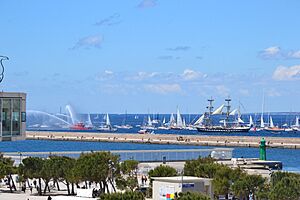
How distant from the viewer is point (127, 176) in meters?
53.1

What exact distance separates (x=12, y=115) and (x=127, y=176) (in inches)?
829

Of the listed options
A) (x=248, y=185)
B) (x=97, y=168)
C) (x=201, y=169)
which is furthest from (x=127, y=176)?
(x=248, y=185)

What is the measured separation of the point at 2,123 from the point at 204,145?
357ft

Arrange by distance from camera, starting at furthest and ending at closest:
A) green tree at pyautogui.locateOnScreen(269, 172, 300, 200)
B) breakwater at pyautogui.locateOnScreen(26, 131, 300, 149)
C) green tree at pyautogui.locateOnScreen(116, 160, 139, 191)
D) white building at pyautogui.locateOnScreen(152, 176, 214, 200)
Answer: breakwater at pyautogui.locateOnScreen(26, 131, 300, 149) < green tree at pyautogui.locateOnScreen(116, 160, 139, 191) < white building at pyautogui.locateOnScreen(152, 176, 214, 200) < green tree at pyautogui.locateOnScreen(269, 172, 300, 200)

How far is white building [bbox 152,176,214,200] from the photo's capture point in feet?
131

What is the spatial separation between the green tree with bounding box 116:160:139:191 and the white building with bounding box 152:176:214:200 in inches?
233

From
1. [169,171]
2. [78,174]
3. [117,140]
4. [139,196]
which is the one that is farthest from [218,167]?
[117,140]

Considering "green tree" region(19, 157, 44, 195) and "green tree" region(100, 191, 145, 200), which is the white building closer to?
"green tree" region(100, 191, 145, 200)

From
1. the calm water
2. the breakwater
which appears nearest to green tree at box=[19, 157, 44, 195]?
the calm water

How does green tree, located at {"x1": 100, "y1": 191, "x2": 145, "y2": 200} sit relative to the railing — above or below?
below

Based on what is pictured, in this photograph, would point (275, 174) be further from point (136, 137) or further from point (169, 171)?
point (136, 137)

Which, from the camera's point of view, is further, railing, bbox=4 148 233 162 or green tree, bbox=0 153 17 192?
railing, bbox=4 148 233 162

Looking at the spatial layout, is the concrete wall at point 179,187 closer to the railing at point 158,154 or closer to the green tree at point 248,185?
the green tree at point 248,185

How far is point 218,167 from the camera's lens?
158ft
